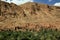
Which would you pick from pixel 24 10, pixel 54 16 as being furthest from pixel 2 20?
pixel 54 16

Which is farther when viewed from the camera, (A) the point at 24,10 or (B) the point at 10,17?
(A) the point at 24,10

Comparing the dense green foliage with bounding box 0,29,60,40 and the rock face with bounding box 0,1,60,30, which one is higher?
the rock face with bounding box 0,1,60,30

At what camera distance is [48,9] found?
41.4m

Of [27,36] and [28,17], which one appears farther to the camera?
[28,17]

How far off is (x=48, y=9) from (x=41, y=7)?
4.08 feet

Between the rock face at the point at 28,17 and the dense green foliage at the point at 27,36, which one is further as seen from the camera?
the rock face at the point at 28,17

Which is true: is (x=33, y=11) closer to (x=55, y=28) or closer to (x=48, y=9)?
(x=48, y=9)

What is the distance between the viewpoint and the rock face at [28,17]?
34.2 meters

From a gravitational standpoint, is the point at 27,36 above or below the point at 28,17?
below

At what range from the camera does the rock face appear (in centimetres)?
3416

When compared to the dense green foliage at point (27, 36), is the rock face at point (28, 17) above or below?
above

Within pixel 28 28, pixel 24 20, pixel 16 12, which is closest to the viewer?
pixel 28 28

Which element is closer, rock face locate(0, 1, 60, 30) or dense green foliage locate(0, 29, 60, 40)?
dense green foliage locate(0, 29, 60, 40)

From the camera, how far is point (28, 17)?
38281 mm
